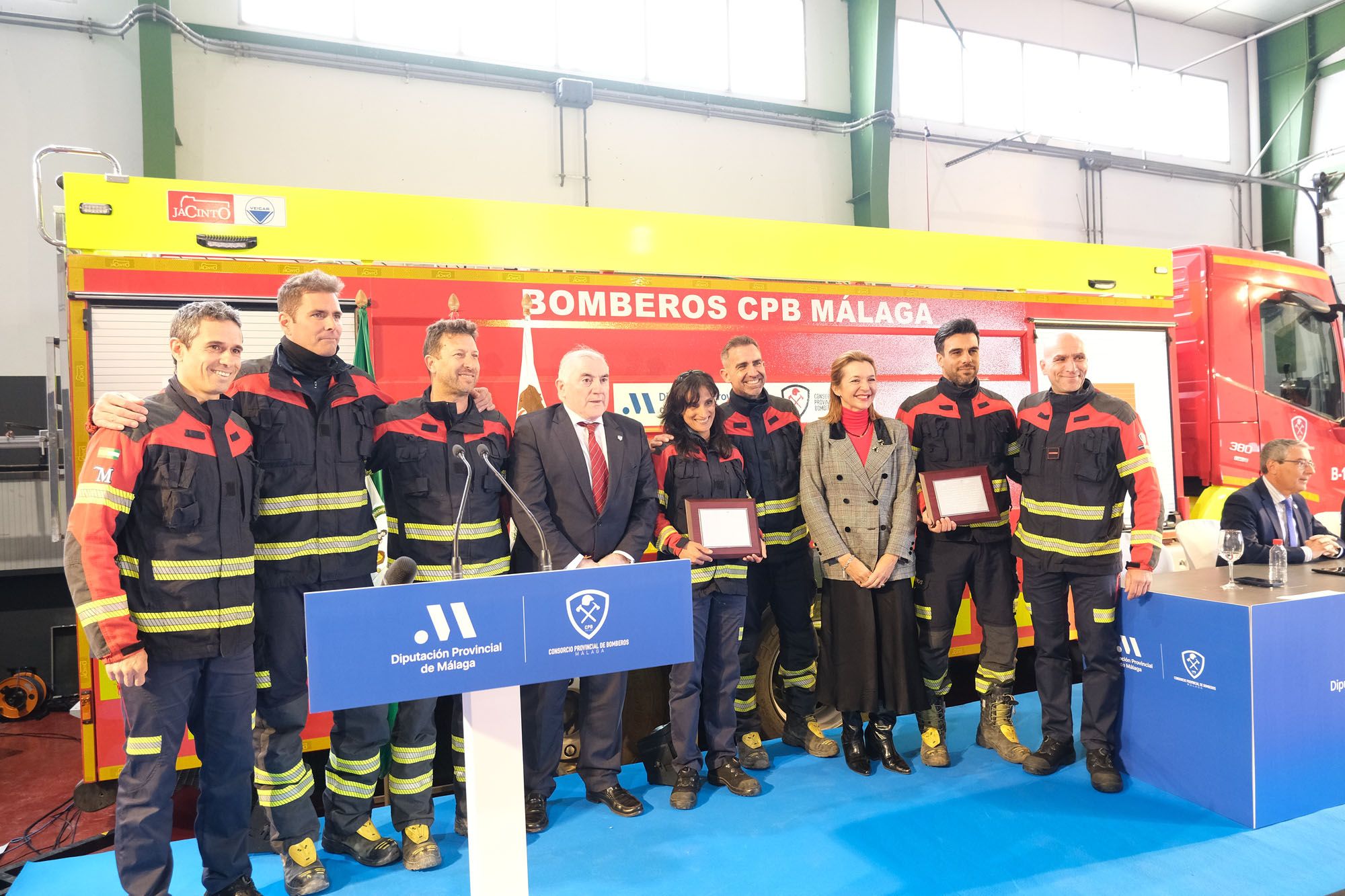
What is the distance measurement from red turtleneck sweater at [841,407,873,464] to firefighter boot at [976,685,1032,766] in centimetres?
146

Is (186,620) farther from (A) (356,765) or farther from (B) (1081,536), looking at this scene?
(B) (1081,536)

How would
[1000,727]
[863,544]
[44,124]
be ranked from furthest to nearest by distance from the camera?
[44,124] < [1000,727] < [863,544]

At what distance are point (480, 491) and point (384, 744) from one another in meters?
1.07

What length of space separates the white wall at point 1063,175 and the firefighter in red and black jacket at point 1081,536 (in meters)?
7.64

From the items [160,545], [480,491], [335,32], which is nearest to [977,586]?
[480,491]

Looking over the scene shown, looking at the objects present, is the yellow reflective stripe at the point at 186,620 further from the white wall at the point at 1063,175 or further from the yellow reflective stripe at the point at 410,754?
the white wall at the point at 1063,175

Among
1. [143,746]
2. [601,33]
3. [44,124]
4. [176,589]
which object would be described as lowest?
[143,746]

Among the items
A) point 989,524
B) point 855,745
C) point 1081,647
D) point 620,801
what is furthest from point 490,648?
point 1081,647

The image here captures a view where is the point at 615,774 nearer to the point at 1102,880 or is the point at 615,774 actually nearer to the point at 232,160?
the point at 1102,880

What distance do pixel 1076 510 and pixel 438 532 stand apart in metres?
2.82

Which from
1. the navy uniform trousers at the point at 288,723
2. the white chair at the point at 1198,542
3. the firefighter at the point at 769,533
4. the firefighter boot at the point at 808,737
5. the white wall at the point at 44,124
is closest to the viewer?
the navy uniform trousers at the point at 288,723

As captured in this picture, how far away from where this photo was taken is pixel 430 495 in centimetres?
325

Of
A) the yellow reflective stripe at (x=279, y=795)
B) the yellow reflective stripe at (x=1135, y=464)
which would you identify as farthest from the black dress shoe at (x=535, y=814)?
the yellow reflective stripe at (x=1135, y=464)

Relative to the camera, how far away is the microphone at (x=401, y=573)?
2180 millimetres
